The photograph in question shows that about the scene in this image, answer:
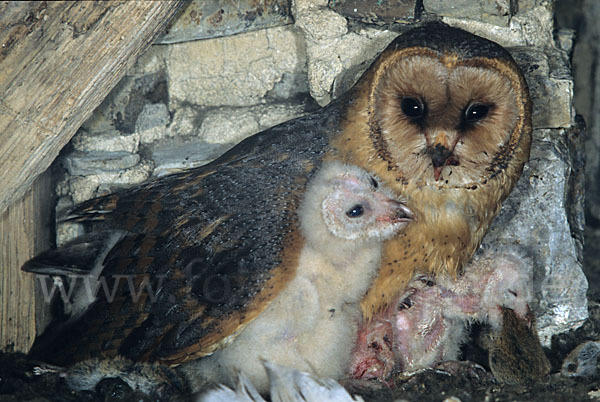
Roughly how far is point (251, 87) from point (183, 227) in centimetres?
77

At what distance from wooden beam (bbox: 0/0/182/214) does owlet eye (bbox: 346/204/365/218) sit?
771mm

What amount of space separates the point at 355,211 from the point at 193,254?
18.3 inches

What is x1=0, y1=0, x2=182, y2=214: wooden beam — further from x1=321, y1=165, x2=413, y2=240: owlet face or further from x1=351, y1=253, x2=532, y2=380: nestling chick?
x1=351, y1=253, x2=532, y2=380: nestling chick

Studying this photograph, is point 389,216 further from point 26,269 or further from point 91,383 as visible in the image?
point 26,269

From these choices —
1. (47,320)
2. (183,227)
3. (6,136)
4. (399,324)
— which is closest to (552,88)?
(399,324)

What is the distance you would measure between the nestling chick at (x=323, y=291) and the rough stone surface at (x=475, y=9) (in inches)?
28.2

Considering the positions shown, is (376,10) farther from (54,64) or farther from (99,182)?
(99,182)

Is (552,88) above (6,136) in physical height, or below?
below

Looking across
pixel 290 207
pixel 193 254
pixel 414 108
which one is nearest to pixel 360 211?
pixel 290 207

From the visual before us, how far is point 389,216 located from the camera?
1879mm

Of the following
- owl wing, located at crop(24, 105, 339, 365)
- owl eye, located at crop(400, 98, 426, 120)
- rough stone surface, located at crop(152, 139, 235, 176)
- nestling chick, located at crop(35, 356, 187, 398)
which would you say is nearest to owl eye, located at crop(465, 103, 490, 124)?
owl eye, located at crop(400, 98, 426, 120)

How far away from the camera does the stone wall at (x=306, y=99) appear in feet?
7.46

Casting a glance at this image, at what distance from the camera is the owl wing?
1.81 m

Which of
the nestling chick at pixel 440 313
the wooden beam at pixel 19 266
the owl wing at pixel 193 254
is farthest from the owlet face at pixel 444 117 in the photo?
the wooden beam at pixel 19 266
